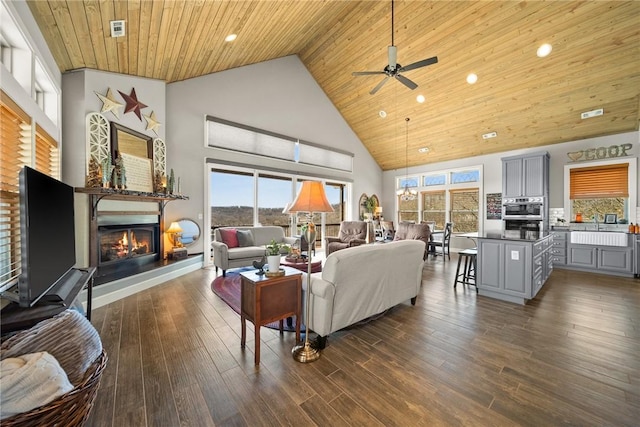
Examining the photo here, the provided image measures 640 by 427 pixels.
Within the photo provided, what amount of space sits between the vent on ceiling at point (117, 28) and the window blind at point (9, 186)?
1.44 metres

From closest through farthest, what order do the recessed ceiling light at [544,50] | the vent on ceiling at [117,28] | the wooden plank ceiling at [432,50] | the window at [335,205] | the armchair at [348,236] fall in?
the vent on ceiling at [117,28], the wooden plank ceiling at [432,50], the recessed ceiling light at [544,50], the armchair at [348,236], the window at [335,205]

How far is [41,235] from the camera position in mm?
1632

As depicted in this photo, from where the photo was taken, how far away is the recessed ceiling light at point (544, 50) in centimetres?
435

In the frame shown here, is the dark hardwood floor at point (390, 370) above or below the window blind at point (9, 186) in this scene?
below

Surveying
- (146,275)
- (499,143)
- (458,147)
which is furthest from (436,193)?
(146,275)

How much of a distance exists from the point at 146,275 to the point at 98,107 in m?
2.57

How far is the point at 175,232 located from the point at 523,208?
7669mm

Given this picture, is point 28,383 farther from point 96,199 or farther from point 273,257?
point 96,199

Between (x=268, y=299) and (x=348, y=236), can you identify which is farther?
(x=348, y=236)

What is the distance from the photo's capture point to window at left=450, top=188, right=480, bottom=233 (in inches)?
301

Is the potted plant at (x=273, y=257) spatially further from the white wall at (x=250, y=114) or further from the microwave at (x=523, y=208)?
the microwave at (x=523, y=208)

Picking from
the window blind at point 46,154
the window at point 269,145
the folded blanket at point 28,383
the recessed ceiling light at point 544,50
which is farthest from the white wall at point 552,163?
the window blind at point 46,154

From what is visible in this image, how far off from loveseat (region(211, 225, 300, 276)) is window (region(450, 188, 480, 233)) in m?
5.47

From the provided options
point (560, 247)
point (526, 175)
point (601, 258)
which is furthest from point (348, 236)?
point (601, 258)
